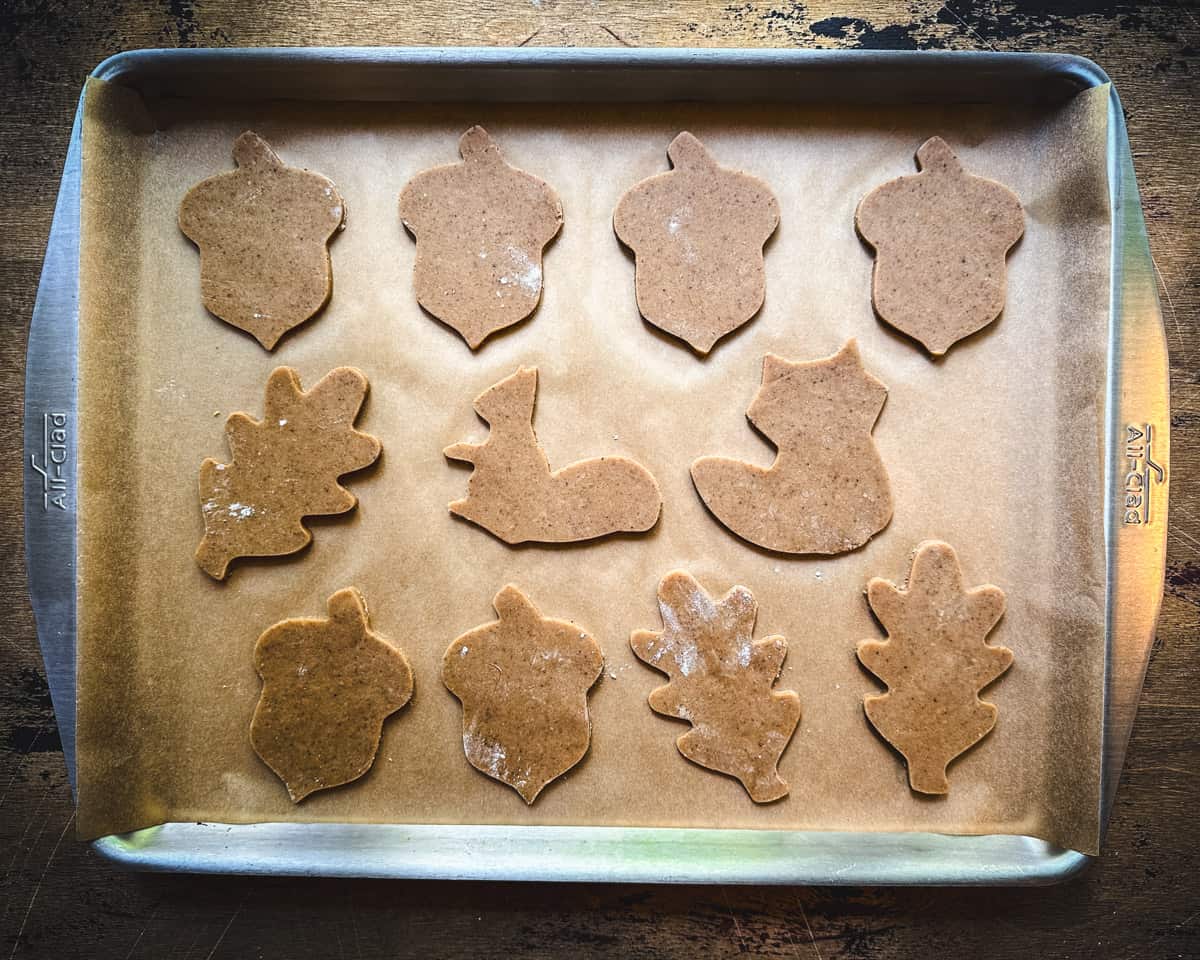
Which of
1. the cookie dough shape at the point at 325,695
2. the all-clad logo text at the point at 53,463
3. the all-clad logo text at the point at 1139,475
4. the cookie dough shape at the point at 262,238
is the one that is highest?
the cookie dough shape at the point at 262,238

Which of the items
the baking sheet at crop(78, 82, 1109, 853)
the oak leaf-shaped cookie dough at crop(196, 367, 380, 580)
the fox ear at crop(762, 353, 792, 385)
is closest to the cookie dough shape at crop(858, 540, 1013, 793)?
the baking sheet at crop(78, 82, 1109, 853)

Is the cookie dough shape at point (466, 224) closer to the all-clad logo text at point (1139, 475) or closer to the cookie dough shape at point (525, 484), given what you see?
the cookie dough shape at point (525, 484)

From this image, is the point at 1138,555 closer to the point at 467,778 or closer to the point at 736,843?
the point at 736,843

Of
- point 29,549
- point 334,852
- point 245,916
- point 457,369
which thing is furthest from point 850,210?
point 245,916

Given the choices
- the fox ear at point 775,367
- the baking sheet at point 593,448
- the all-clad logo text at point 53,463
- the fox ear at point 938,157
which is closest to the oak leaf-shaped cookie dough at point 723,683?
the baking sheet at point 593,448

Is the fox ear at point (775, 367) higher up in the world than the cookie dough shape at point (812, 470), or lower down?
higher up

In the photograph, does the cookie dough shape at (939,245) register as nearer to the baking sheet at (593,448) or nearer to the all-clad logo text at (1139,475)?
the baking sheet at (593,448)

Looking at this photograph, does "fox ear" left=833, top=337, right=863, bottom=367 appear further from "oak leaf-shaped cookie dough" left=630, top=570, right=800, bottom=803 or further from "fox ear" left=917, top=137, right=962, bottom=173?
"oak leaf-shaped cookie dough" left=630, top=570, right=800, bottom=803
